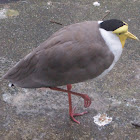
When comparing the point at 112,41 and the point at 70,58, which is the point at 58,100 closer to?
the point at 70,58

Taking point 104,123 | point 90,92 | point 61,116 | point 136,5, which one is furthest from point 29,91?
point 136,5

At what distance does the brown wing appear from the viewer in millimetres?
2316

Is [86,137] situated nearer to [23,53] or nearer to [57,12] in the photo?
[23,53]

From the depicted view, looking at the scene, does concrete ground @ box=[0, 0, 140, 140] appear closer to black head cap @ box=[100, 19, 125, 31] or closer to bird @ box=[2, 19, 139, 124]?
bird @ box=[2, 19, 139, 124]

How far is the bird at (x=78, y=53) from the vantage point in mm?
2320

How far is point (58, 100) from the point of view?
301cm

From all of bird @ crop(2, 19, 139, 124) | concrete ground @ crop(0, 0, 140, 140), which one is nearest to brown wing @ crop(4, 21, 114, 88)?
bird @ crop(2, 19, 139, 124)

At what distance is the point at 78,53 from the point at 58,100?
2.83 ft

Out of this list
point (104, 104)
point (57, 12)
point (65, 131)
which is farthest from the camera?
point (57, 12)

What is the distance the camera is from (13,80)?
8.64ft

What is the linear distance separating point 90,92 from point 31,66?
852mm

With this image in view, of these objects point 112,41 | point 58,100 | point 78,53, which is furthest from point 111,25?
point 58,100

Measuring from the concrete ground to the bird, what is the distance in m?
Result: 0.50

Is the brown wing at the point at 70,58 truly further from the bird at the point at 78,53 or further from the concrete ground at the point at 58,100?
the concrete ground at the point at 58,100
